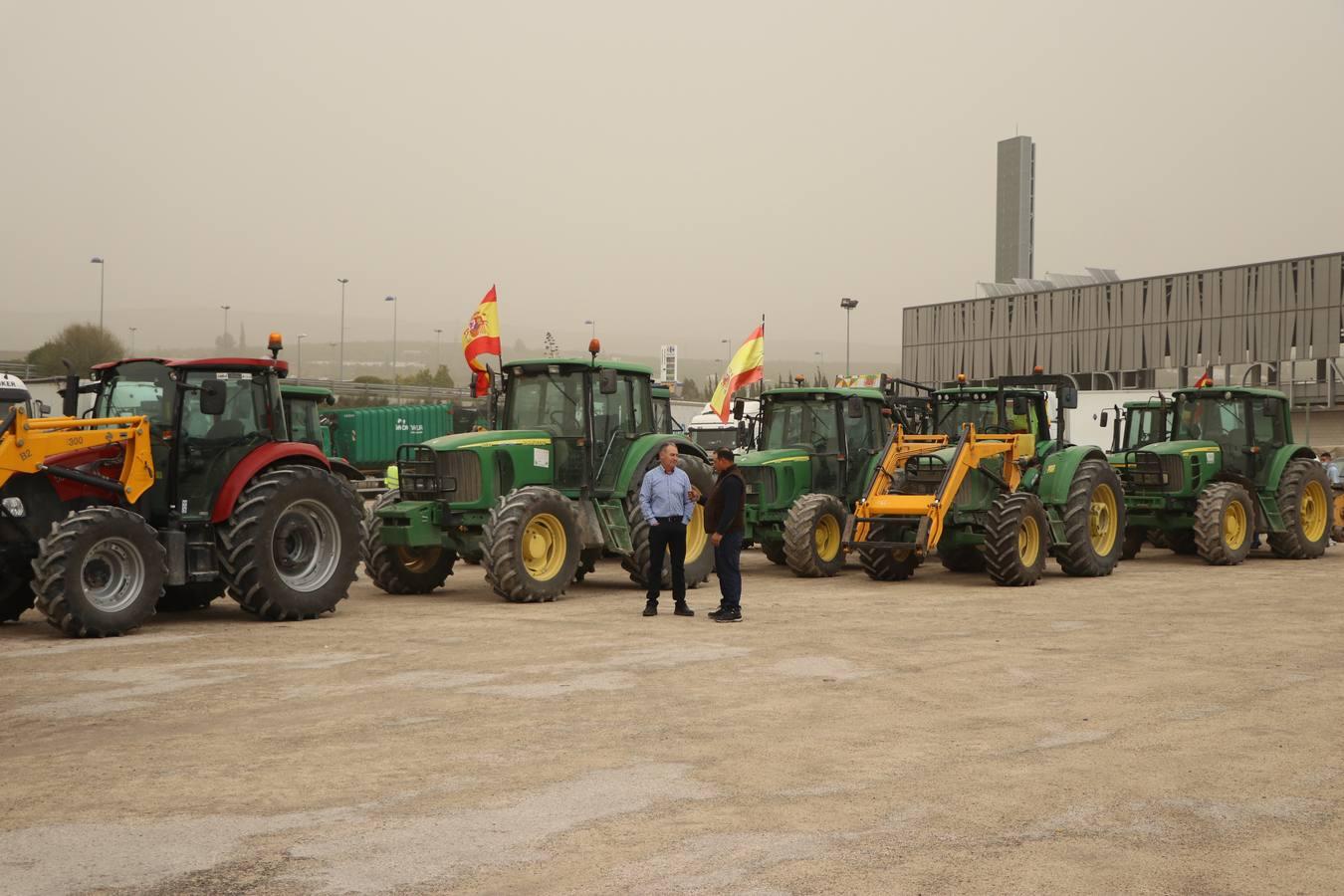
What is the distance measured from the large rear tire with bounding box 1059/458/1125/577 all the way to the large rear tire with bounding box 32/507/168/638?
10.8 metres

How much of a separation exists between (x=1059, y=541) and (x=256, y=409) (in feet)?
31.9

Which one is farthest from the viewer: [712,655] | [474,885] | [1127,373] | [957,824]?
[1127,373]

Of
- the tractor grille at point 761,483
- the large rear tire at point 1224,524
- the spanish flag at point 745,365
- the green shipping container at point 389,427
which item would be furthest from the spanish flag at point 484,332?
the green shipping container at point 389,427

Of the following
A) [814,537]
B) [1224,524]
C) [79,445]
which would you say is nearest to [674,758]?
[79,445]

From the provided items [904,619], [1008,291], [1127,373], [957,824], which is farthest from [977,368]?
[957,824]

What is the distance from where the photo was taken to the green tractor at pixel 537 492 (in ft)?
47.9

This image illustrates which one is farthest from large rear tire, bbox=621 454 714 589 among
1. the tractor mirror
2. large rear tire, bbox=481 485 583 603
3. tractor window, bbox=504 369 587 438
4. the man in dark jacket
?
the tractor mirror

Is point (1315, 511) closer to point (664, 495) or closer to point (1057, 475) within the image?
point (1057, 475)

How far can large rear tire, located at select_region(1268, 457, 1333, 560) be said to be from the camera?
2073 cm

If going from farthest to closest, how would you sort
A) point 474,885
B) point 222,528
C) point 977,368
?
point 977,368 → point 222,528 → point 474,885

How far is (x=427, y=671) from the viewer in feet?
32.8

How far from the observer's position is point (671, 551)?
1347cm

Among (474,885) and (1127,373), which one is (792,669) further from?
(1127,373)

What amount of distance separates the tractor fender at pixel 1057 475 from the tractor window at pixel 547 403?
6.04 metres
